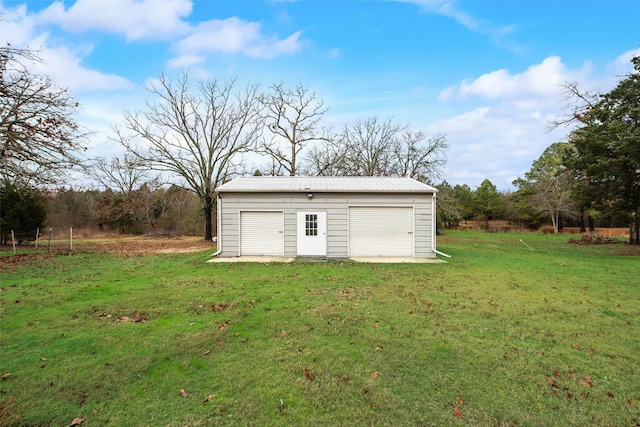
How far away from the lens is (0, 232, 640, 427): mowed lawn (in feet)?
7.98

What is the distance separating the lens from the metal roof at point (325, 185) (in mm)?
10875

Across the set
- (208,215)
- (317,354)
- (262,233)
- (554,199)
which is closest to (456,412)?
(317,354)

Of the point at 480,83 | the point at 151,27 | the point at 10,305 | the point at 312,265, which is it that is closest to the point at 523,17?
the point at 480,83

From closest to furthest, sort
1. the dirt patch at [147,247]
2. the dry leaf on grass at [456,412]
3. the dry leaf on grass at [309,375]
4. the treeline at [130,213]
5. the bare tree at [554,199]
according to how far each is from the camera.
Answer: the dry leaf on grass at [456,412] < the dry leaf on grass at [309,375] < the dirt patch at [147,247] < the bare tree at [554,199] < the treeline at [130,213]

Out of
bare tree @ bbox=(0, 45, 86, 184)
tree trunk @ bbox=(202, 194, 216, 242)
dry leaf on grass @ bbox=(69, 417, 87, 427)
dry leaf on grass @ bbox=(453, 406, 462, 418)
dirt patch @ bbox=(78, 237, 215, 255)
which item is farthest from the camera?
tree trunk @ bbox=(202, 194, 216, 242)

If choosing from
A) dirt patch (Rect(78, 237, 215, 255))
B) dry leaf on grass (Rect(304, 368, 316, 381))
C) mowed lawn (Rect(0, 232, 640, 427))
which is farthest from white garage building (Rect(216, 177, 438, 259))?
dry leaf on grass (Rect(304, 368, 316, 381))

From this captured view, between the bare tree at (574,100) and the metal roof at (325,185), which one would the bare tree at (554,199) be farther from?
the metal roof at (325,185)

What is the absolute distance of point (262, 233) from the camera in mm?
11188

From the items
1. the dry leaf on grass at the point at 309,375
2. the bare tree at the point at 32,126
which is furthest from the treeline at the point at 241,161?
the dry leaf on grass at the point at 309,375

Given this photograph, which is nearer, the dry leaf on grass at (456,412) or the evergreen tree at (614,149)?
the dry leaf on grass at (456,412)

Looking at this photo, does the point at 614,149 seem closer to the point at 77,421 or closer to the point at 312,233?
the point at 312,233

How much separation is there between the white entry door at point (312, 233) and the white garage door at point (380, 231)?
1.05 metres

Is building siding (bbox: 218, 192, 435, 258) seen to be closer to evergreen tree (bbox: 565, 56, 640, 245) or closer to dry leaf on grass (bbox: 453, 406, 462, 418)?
evergreen tree (bbox: 565, 56, 640, 245)

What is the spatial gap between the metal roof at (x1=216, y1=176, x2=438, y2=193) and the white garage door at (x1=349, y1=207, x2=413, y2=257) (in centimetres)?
77
